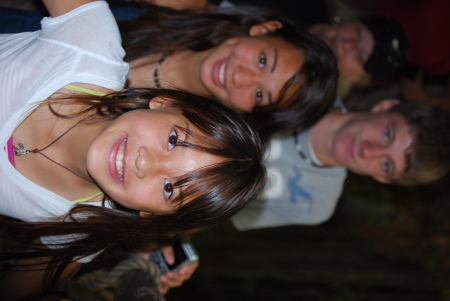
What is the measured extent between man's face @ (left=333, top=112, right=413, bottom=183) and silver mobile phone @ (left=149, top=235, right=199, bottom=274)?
3.45ft

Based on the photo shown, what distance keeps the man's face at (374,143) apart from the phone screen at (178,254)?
108cm

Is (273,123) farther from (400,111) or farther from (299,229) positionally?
(299,229)

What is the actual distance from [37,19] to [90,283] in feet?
3.26

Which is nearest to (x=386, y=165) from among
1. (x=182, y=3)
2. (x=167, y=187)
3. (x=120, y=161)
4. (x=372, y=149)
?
(x=372, y=149)

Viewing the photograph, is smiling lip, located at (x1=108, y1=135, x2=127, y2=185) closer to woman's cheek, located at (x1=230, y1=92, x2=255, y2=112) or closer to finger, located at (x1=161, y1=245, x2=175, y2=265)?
finger, located at (x1=161, y1=245, x2=175, y2=265)

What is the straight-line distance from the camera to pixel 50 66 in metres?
1.36

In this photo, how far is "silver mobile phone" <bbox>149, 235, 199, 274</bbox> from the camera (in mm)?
1647

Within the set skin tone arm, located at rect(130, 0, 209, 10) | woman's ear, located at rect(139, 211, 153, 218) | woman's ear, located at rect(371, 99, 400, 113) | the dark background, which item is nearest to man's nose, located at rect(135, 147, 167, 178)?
woman's ear, located at rect(139, 211, 153, 218)

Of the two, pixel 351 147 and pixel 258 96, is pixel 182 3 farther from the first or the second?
pixel 351 147

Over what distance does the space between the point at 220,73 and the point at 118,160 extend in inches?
30.2

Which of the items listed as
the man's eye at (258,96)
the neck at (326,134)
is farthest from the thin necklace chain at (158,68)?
the neck at (326,134)

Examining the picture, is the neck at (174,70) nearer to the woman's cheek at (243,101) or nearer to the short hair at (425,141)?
the woman's cheek at (243,101)

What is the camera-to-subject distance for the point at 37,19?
167cm

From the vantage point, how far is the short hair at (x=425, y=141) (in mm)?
2299
